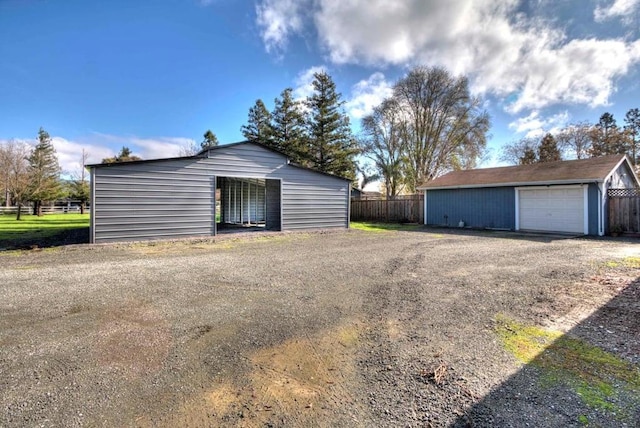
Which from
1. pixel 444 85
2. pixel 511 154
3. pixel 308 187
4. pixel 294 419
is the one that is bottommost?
pixel 294 419

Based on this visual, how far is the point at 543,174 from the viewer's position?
12.9 metres

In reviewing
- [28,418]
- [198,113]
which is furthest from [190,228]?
[198,113]

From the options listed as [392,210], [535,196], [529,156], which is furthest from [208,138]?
[529,156]

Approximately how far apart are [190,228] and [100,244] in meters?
2.54

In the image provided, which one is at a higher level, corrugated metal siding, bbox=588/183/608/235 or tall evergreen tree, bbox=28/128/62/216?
tall evergreen tree, bbox=28/128/62/216

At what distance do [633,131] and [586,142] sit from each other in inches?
180

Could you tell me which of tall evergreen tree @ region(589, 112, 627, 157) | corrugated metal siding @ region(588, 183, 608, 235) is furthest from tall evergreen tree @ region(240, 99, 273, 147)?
tall evergreen tree @ region(589, 112, 627, 157)

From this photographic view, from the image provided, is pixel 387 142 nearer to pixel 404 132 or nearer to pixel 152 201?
pixel 404 132

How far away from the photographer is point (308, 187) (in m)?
12.7

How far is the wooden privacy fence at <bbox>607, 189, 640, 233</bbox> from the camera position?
10812 mm

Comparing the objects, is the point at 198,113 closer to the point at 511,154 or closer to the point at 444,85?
the point at 444,85

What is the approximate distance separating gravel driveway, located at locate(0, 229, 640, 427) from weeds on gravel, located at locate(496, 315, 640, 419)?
0.05 feet

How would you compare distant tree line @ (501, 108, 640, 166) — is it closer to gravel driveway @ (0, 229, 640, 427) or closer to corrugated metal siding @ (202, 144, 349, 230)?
corrugated metal siding @ (202, 144, 349, 230)

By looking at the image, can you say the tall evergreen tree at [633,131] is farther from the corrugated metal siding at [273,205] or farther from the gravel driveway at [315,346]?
the corrugated metal siding at [273,205]
